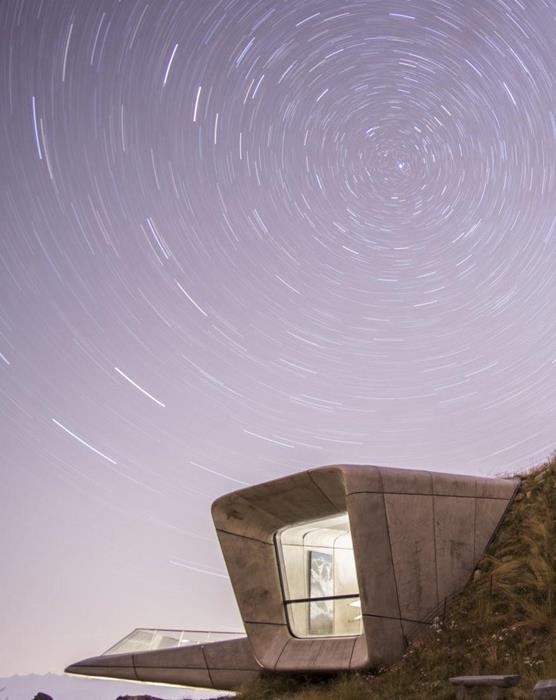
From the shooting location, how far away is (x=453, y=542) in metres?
14.0

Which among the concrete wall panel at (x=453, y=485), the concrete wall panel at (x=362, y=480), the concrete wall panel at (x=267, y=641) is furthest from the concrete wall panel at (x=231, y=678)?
the concrete wall panel at (x=453, y=485)

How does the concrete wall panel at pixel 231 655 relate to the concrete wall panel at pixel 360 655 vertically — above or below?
below

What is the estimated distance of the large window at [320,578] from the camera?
49.2 feet

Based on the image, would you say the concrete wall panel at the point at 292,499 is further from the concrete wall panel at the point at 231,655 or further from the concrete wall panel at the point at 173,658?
the concrete wall panel at the point at 173,658

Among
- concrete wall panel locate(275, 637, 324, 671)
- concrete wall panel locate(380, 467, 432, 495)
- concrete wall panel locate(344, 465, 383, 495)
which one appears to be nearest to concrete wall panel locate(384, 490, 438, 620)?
concrete wall panel locate(380, 467, 432, 495)

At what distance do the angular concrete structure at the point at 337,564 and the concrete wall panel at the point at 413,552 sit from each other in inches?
0.8

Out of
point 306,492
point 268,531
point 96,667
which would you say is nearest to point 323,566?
point 268,531

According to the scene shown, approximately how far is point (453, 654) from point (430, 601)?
246 centimetres

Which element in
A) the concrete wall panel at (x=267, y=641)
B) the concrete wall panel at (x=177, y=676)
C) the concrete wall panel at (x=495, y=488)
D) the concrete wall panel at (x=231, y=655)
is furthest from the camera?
the concrete wall panel at (x=177, y=676)

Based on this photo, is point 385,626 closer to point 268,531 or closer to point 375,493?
point 375,493

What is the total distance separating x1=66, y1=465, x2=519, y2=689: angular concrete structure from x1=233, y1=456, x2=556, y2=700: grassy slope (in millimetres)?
418

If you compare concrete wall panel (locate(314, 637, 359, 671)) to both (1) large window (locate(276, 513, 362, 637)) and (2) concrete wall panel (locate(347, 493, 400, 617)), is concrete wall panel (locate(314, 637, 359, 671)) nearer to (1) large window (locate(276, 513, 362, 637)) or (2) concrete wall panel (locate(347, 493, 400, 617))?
(1) large window (locate(276, 513, 362, 637))

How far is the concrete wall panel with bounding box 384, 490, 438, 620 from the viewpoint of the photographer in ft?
42.9

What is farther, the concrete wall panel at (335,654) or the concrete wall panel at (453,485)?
the concrete wall panel at (453,485)
